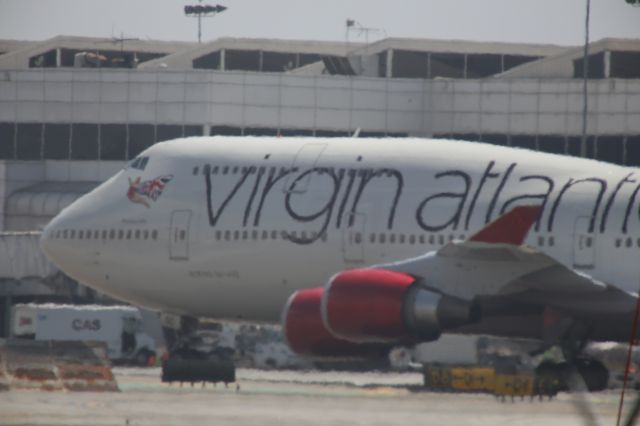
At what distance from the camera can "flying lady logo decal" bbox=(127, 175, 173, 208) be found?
35312mm

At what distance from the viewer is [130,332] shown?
168 feet

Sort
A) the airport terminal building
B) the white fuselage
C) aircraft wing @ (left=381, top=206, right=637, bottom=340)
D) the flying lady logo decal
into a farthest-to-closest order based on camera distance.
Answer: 1. the airport terminal building
2. the flying lady logo decal
3. the white fuselage
4. aircraft wing @ (left=381, top=206, right=637, bottom=340)

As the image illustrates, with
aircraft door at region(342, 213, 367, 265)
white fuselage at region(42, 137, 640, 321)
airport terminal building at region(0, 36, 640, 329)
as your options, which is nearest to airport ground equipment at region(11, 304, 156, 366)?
airport terminal building at region(0, 36, 640, 329)

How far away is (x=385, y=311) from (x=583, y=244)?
4875mm

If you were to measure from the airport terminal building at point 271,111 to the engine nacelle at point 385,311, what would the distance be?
3535 centimetres

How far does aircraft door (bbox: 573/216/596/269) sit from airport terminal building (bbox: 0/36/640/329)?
3274 centimetres

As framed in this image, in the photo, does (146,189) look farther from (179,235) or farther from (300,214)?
(300,214)

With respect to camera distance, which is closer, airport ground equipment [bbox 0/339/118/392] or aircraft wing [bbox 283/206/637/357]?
aircraft wing [bbox 283/206/637/357]

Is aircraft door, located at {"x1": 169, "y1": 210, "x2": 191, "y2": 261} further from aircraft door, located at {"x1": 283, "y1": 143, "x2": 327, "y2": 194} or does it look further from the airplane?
aircraft door, located at {"x1": 283, "y1": 143, "x2": 327, "y2": 194}

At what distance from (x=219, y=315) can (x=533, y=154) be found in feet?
27.6

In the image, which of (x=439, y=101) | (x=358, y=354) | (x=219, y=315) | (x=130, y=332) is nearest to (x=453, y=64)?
(x=439, y=101)

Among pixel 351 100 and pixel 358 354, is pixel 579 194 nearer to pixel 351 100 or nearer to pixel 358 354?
pixel 358 354

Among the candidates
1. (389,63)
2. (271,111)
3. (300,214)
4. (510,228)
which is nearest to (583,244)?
(510,228)

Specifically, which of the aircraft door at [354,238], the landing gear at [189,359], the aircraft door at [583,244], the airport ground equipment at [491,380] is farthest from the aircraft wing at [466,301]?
the landing gear at [189,359]
